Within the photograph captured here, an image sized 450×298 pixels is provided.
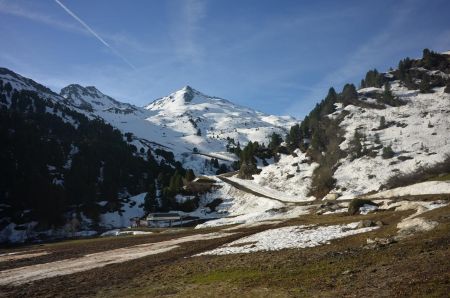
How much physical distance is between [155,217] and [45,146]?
107051 millimetres

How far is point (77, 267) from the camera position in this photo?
40.5m

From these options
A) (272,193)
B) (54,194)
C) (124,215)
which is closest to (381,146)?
(272,193)

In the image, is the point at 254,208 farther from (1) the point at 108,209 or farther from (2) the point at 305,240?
(2) the point at 305,240

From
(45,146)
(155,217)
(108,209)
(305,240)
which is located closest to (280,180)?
(155,217)

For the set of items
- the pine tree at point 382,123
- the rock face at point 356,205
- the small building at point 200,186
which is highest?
the pine tree at point 382,123

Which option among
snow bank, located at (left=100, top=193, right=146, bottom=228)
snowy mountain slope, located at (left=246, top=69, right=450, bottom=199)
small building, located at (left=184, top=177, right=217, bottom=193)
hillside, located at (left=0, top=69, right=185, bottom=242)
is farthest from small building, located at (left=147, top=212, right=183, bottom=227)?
snowy mountain slope, located at (left=246, top=69, right=450, bottom=199)

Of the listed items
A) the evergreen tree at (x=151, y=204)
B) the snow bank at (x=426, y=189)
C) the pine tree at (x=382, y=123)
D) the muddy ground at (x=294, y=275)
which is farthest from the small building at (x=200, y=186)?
the muddy ground at (x=294, y=275)

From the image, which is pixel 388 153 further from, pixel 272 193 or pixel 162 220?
pixel 162 220

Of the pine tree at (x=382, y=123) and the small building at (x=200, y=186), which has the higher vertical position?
the pine tree at (x=382, y=123)

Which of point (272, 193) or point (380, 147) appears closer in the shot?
point (272, 193)

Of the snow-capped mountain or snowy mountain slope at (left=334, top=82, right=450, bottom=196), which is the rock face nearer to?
the snow-capped mountain

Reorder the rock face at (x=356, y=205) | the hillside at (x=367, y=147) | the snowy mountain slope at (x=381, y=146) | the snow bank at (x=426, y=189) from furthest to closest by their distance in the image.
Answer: the hillside at (x=367, y=147)
the snowy mountain slope at (x=381, y=146)
the snow bank at (x=426, y=189)
the rock face at (x=356, y=205)

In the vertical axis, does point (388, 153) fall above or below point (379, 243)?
above

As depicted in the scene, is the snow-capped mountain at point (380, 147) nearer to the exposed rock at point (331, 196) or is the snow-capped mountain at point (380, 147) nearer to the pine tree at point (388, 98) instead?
the pine tree at point (388, 98)
